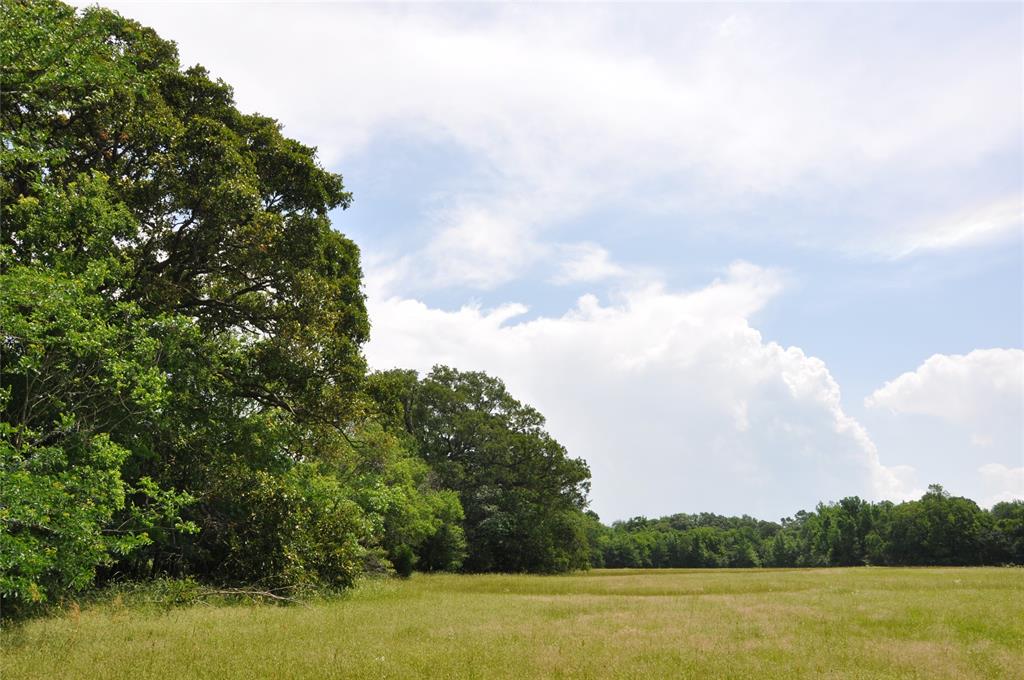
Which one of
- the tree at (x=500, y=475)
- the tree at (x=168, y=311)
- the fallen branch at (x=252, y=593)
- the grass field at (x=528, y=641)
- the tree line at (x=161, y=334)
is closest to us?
the grass field at (x=528, y=641)

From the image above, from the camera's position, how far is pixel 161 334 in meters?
16.8

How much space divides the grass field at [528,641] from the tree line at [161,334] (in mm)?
1655

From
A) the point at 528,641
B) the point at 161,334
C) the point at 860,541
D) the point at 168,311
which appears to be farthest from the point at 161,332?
the point at 860,541

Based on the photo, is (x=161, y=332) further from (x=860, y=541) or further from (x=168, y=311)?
(x=860, y=541)

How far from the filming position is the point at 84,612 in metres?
16.5

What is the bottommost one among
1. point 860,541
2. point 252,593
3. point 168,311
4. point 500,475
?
point 860,541

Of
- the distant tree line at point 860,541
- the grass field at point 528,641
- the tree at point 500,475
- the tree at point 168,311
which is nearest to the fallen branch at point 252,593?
the grass field at point 528,641

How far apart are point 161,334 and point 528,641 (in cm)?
1214

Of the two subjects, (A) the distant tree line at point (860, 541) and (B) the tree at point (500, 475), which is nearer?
(B) the tree at point (500, 475)

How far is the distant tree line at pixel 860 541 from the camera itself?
3632 inches

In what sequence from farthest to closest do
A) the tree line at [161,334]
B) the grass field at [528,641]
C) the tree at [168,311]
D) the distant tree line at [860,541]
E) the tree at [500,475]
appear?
the distant tree line at [860,541] < the tree at [500,475] < the tree at [168,311] < the tree line at [161,334] < the grass field at [528,641]

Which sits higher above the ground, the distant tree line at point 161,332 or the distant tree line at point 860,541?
the distant tree line at point 161,332

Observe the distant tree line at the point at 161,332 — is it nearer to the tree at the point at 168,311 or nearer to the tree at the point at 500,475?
the tree at the point at 168,311

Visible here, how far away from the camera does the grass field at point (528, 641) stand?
1116cm
